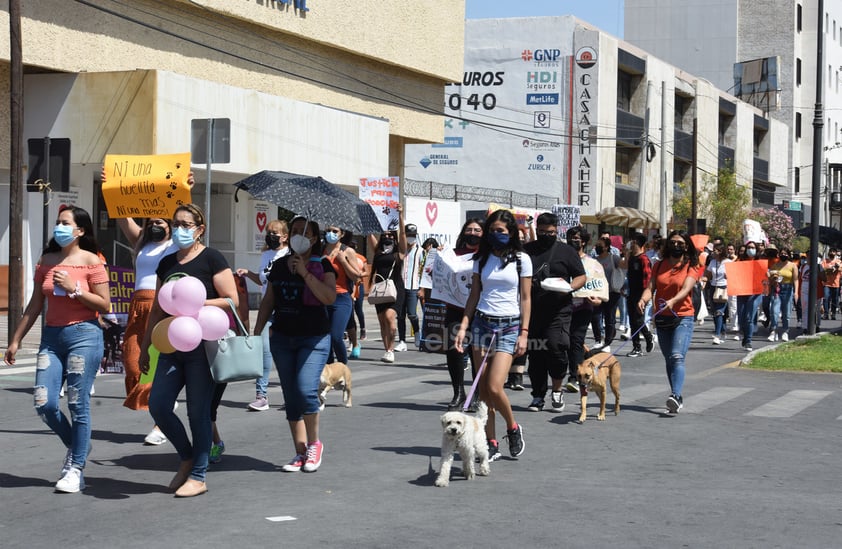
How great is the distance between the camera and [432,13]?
3572 cm

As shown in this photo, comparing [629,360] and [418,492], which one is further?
[629,360]

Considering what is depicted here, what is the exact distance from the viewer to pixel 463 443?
24.9 ft

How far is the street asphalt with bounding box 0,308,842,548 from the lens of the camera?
6.30m

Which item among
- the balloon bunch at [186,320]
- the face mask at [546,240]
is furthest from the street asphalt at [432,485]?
the face mask at [546,240]

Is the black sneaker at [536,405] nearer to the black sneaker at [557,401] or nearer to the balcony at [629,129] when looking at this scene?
the black sneaker at [557,401]

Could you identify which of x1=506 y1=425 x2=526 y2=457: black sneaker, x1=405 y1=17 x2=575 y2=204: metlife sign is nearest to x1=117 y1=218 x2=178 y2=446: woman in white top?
x1=506 y1=425 x2=526 y2=457: black sneaker

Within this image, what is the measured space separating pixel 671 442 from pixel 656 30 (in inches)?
3205

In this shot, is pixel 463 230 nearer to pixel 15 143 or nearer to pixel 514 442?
pixel 514 442

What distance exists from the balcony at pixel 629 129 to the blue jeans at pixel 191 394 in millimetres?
49531

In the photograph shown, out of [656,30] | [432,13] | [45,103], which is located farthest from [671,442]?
[656,30]

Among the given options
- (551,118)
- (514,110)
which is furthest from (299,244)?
(514,110)

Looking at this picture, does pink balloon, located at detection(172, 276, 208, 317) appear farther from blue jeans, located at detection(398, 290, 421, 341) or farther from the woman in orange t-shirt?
blue jeans, located at detection(398, 290, 421, 341)

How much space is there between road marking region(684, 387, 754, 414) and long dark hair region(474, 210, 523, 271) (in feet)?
13.6

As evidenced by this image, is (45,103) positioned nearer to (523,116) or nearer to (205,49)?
(205,49)
